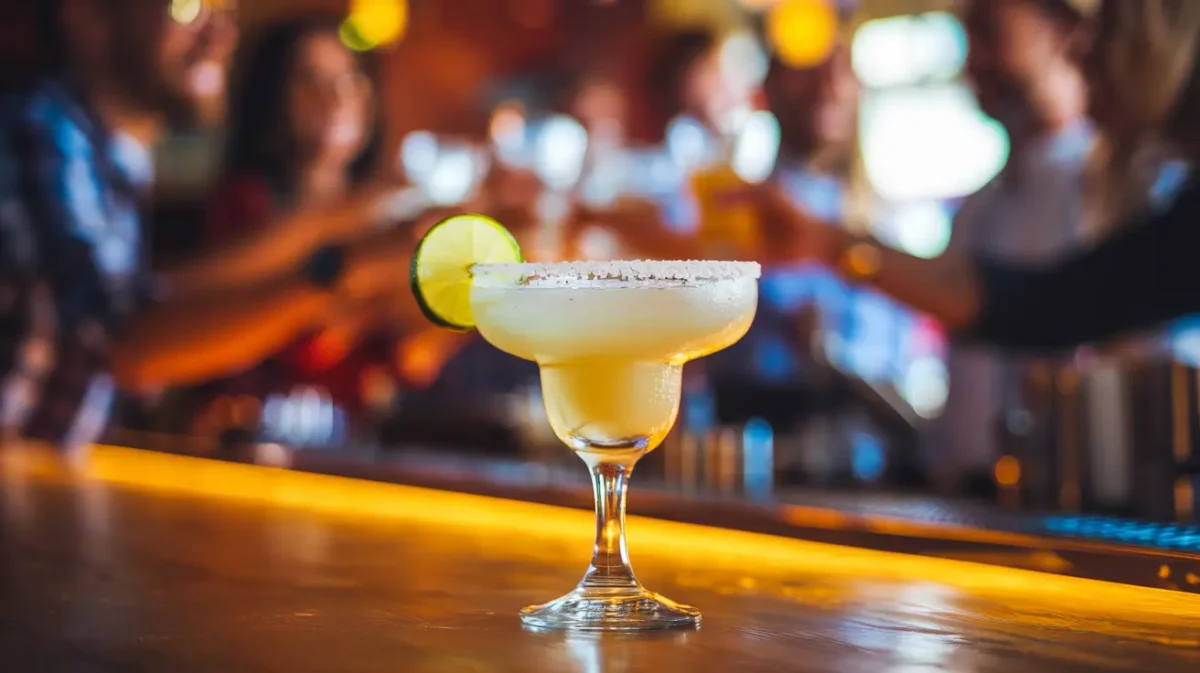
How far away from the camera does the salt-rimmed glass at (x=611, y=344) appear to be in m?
0.80

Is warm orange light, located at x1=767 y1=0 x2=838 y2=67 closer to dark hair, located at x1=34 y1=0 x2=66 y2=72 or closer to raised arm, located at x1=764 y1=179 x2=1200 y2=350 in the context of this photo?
raised arm, located at x1=764 y1=179 x2=1200 y2=350

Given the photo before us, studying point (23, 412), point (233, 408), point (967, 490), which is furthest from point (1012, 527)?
point (233, 408)

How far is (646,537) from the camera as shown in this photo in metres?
1.30

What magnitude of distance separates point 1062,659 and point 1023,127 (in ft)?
13.0

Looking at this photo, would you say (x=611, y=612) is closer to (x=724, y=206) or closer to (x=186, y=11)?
(x=724, y=206)

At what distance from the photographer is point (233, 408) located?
454 centimetres

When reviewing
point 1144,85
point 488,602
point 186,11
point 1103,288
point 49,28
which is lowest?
point 488,602

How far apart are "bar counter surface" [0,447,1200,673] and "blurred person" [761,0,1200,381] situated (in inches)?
53.1

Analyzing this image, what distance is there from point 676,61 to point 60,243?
321cm

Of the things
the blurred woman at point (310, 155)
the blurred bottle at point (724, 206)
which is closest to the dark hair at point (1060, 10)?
the blurred bottle at point (724, 206)

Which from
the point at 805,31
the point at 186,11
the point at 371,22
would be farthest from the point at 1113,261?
the point at 371,22

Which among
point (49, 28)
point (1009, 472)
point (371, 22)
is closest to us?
point (1009, 472)

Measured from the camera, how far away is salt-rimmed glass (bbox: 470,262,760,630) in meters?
0.80

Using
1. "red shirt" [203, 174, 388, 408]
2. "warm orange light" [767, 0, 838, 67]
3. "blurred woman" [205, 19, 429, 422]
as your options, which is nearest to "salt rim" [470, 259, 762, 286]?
"blurred woman" [205, 19, 429, 422]
